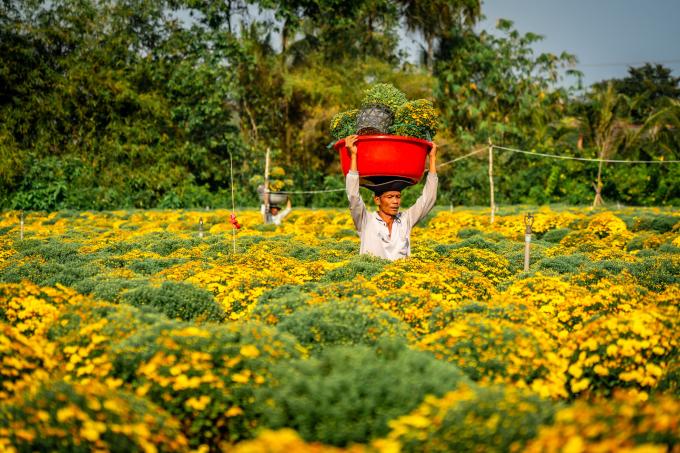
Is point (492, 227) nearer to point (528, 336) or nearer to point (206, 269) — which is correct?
point (206, 269)

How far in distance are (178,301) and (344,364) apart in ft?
10.0

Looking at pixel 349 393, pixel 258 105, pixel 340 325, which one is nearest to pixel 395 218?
pixel 340 325

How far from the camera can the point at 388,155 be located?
678 cm

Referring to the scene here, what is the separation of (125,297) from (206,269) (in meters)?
2.15

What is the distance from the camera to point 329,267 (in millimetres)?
8523

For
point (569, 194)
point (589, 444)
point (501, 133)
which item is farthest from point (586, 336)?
point (501, 133)

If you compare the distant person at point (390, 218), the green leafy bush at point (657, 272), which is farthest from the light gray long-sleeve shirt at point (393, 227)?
the green leafy bush at point (657, 272)

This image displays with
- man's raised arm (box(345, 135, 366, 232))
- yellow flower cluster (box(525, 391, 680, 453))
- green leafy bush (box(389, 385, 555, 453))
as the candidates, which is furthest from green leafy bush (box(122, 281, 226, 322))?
yellow flower cluster (box(525, 391, 680, 453))

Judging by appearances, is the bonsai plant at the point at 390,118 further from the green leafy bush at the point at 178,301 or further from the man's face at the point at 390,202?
the green leafy bush at the point at 178,301

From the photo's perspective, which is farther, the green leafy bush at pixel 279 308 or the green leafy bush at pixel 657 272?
the green leafy bush at pixel 657 272

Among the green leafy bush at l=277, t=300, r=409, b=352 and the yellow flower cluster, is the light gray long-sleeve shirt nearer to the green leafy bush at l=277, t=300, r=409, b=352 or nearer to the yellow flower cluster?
the green leafy bush at l=277, t=300, r=409, b=352

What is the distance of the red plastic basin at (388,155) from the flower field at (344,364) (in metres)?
1.04

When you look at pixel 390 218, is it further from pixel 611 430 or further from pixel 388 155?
pixel 611 430

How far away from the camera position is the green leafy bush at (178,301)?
6.55 meters
